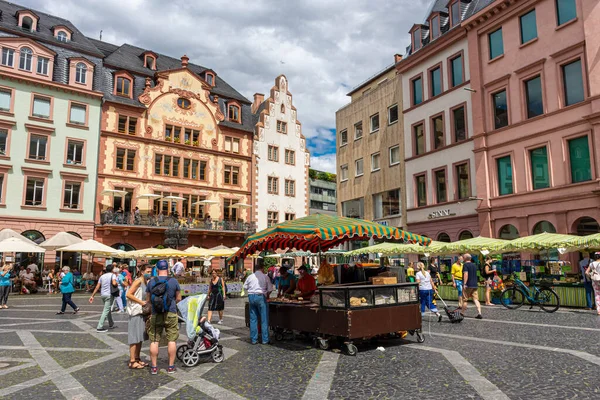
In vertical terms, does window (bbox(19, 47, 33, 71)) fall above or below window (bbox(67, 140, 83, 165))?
above

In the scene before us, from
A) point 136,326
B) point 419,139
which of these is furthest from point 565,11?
point 136,326

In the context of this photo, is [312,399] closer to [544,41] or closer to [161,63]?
[544,41]

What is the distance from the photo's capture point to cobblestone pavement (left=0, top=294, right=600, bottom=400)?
6.57 meters

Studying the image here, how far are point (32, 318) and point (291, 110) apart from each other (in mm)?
34598

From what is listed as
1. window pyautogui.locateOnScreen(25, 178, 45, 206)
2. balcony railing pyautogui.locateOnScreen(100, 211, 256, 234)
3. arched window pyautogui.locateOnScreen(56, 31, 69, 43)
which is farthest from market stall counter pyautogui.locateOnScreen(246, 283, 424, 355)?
arched window pyautogui.locateOnScreen(56, 31, 69, 43)

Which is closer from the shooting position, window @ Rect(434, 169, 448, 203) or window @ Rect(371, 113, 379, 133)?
window @ Rect(434, 169, 448, 203)

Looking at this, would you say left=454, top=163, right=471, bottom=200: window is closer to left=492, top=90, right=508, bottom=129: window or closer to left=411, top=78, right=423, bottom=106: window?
left=492, top=90, right=508, bottom=129: window

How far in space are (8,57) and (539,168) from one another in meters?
32.8

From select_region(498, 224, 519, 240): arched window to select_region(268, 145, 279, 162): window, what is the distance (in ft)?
79.1

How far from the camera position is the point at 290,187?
4606cm

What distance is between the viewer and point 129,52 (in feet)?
135

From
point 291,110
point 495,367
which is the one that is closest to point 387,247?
point 495,367

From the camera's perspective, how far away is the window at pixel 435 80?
101 feet

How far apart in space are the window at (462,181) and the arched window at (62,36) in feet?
95.9
